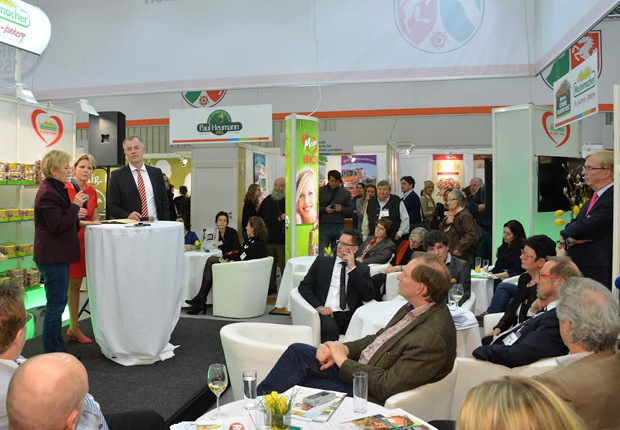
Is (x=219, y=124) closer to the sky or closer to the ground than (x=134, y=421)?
closer to the sky

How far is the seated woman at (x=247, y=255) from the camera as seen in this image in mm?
6754

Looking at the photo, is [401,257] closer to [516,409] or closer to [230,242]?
Result: [230,242]

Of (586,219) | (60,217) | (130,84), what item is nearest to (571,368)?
(586,219)

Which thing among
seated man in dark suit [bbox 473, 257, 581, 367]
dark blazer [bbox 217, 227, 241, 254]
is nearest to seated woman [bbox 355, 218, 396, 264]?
dark blazer [bbox 217, 227, 241, 254]

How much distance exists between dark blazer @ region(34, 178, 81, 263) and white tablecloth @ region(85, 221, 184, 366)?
5.4 inches

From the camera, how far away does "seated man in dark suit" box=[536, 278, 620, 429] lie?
6.05 ft

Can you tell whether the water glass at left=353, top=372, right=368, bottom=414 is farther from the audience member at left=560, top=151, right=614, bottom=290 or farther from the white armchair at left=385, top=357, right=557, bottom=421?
the audience member at left=560, top=151, right=614, bottom=290

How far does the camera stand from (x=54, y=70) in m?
6.86

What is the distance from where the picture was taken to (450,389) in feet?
8.86

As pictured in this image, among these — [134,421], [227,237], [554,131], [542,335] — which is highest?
[554,131]

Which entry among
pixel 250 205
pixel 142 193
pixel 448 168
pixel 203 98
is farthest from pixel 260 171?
pixel 142 193

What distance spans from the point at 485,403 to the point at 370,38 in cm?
518

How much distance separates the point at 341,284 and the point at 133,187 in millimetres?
1925

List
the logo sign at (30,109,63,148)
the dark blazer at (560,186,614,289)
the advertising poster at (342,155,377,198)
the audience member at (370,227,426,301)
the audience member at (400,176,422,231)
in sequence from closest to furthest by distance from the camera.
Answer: the dark blazer at (560,186,614,289) < the audience member at (370,227,426,301) < the logo sign at (30,109,63,148) < the audience member at (400,176,422,231) < the advertising poster at (342,155,377,198)
